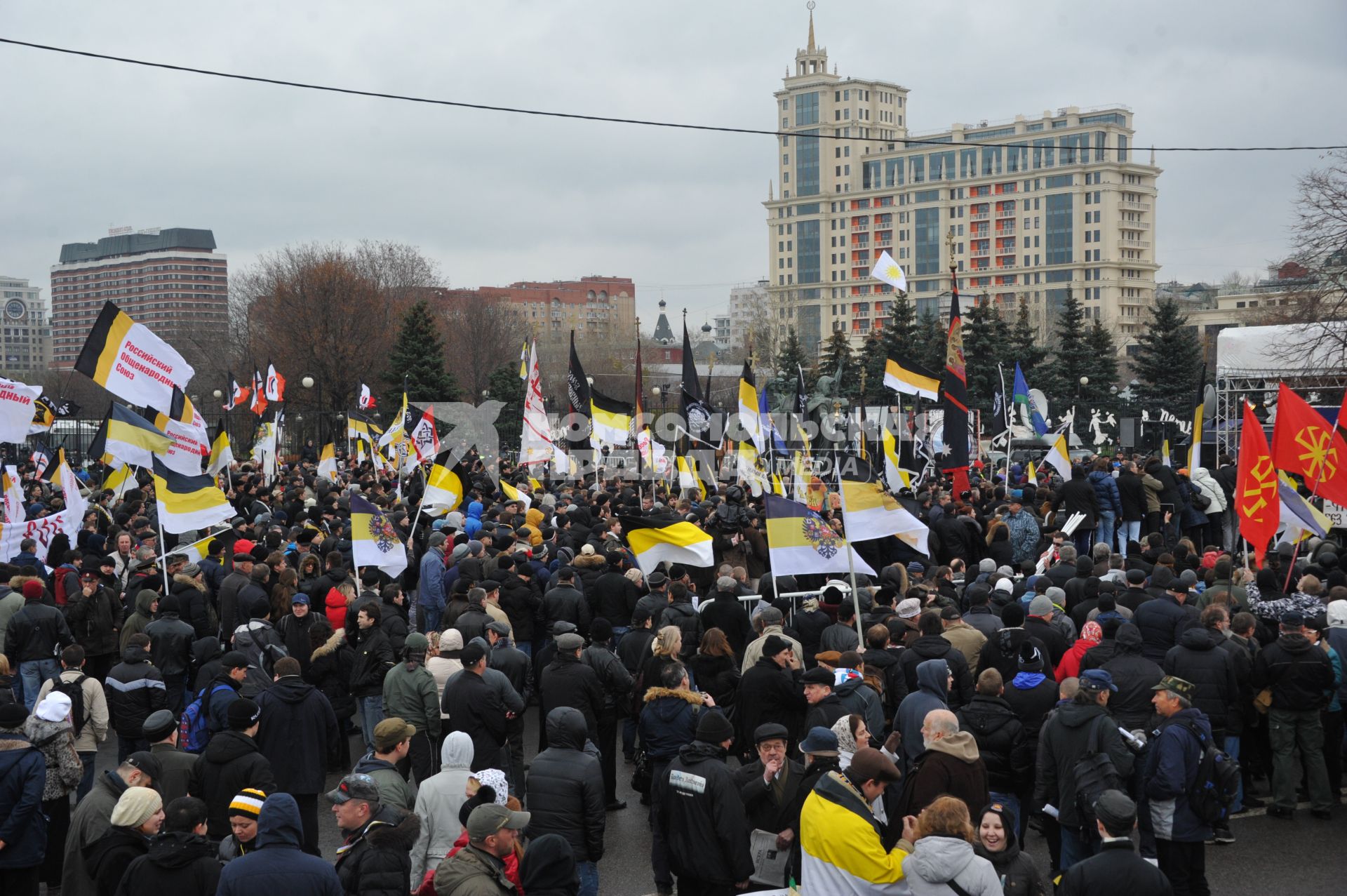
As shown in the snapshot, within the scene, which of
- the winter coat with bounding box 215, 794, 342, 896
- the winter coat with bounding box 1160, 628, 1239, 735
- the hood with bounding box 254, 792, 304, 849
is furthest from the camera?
the winter coat with bounding box 1160, 628, 1239, 735

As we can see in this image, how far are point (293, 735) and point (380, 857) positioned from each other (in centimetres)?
283

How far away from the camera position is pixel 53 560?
14.3 meters

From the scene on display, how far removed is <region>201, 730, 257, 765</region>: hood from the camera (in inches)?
286

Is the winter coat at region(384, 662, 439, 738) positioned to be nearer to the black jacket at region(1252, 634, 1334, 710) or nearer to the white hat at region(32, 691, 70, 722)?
the white hat at region(32, 691, 70, 722)

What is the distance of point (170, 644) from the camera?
1027cm

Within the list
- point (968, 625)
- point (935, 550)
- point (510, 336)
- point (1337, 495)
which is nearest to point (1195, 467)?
point (935, 550)

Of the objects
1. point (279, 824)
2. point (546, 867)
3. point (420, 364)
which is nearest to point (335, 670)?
point (279, 824)

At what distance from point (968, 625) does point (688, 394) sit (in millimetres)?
12296

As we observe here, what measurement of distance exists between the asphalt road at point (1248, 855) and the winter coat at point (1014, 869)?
2.95m

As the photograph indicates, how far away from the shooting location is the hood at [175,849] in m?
5.76

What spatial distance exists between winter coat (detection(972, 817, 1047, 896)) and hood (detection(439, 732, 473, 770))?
2809 millimetres

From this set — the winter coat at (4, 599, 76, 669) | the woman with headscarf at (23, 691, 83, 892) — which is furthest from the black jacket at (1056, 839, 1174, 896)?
the winter coat at (4, 599, 76, 669)

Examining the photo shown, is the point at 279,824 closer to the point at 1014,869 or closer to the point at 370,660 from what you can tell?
the point at 1014,869

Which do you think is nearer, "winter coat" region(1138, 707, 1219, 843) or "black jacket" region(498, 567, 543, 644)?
"winter coat" region(1138, 707, 1219, 843)
